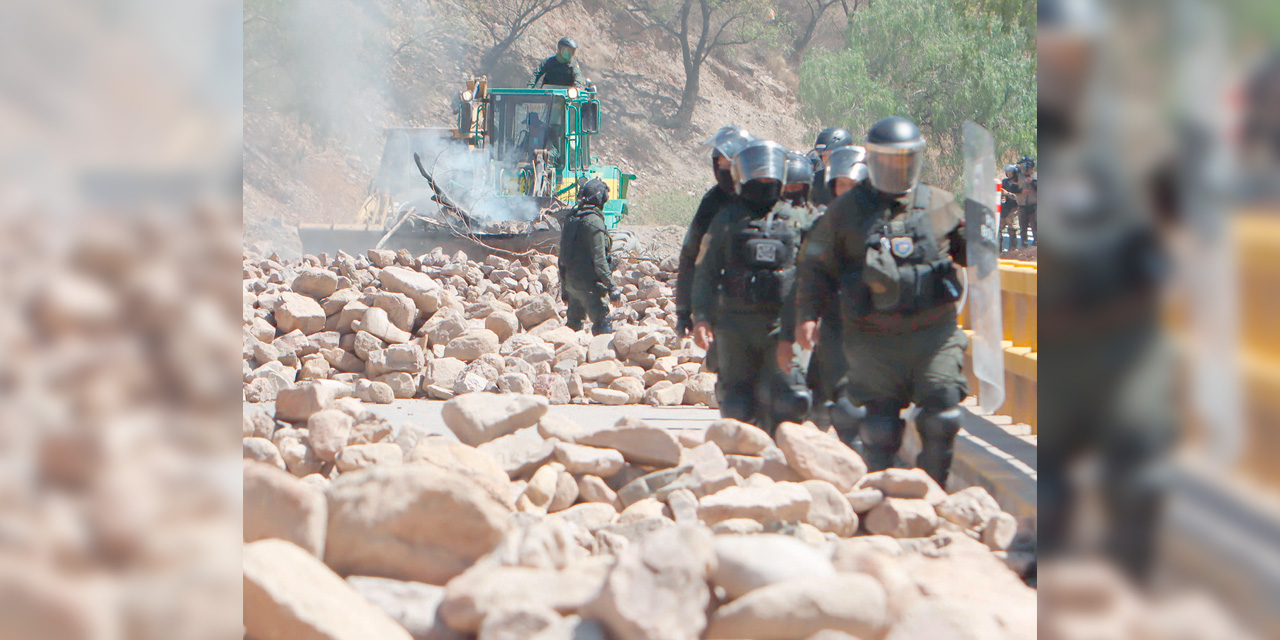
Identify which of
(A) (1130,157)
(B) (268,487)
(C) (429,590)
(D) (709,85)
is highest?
(D) (709,85)

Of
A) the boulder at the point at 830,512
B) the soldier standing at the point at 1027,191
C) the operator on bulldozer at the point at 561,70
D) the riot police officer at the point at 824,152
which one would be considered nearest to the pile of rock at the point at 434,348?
the riot police officer at the point at 824,152

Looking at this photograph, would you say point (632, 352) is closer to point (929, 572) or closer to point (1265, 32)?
point (929, 572)

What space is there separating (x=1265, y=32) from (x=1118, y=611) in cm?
46

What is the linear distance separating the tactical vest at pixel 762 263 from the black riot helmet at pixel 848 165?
56cm

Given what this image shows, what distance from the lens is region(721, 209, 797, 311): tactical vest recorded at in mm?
4672

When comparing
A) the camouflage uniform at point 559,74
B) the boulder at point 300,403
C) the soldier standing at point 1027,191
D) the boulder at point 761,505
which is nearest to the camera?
the boulder at point 761,505

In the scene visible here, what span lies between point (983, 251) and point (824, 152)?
9.48 ft

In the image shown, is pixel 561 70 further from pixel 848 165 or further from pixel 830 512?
pixel 830 512

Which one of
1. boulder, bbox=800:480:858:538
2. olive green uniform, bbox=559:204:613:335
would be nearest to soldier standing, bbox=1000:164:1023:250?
olive green uniform, bbox=559:204:613:335

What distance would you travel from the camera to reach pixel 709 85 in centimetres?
4141

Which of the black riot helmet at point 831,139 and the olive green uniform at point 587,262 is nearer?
the black riot helmet at point 831,139

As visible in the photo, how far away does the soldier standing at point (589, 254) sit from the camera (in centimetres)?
848

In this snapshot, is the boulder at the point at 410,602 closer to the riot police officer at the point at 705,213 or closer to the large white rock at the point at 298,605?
the large white rock at the point at 298,605

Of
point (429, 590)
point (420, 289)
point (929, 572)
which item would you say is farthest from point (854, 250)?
point (420, 289)
